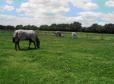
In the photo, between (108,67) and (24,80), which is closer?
(24,80)

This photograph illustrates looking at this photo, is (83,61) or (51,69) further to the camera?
(83,61)

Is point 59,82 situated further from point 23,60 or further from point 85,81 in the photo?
point 23,60

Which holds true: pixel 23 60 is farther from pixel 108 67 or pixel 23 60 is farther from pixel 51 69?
pixel 108 67

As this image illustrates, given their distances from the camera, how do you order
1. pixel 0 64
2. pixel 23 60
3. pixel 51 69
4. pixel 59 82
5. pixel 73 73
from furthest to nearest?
pixel 23 60
pixel 0 64
pixel 51 69
pixel 73 73
pixel 59 82

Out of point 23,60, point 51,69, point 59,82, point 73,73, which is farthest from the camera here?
point 23,60

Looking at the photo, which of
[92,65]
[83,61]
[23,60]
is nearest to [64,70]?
[92,65]

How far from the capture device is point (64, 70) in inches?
606

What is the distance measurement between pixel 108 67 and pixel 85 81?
3.30m

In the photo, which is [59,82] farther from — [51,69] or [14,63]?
[14,63]

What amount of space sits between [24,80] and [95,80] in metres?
2.98

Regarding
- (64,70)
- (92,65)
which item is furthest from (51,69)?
(92,65)

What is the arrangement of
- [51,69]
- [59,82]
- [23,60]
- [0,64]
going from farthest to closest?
[23,60]
[0,64]
[51,69]
[59,82]

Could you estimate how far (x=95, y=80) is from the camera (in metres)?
13.2

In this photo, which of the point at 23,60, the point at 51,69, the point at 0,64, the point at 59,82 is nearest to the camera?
the point at 59,82
